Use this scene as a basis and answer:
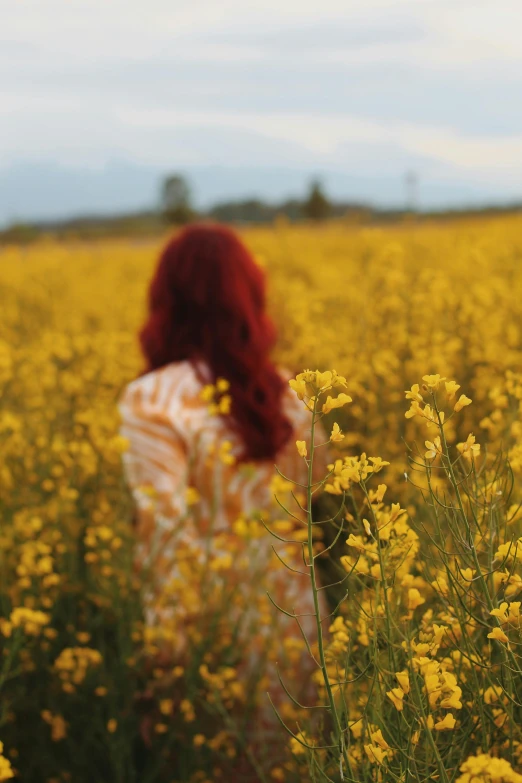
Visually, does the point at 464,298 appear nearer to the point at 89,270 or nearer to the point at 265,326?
the point at 265,326

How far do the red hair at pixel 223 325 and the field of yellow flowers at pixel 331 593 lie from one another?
320 millimetres

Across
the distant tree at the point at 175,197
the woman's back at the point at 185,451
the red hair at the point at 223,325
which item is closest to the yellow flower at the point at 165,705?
the woman's back at the point at 185,451

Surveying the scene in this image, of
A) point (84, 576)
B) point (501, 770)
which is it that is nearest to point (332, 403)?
point (501, 770)

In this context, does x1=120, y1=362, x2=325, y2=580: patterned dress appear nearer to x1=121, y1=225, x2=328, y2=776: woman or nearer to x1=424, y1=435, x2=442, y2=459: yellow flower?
x1=121, y1=225, x2=328, y2=776: woman

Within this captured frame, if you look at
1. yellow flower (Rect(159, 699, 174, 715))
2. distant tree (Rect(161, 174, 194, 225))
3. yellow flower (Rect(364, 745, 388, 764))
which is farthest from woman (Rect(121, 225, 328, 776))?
distant tree (Rect(161, 174, 194, 225))

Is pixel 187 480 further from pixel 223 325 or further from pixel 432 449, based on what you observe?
pixel 432 449

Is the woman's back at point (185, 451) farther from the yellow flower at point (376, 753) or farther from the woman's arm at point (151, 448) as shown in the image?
the yellow flower at point (376, 753)

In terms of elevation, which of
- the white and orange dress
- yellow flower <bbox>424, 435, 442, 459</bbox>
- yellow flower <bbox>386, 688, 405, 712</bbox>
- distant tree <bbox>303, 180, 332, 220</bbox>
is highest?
yellow flower <bbox>424, 435, 442, 459</bbox>

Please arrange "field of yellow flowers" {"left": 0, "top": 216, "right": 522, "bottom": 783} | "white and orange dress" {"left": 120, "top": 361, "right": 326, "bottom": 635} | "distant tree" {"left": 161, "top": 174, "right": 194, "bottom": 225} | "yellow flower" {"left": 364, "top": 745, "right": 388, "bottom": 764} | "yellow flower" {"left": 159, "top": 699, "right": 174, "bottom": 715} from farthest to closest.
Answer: "distant tree" {"left": 161, "top": 174, "right": 194, "bottom": 225}
"white and orange dress" {"left": 120, "top": 361, "right": 326, "bottom": 635}
"yellow flower" {"left": 159, "top": 699, "right": 174, "bottom": 715}
"field of yellow flowers" {"left": 0, "top": 216, "right": 522, "bottom": 783}
"yellow flower" {"left": 364, "top": 745, "right": 388, "bottom": 764}

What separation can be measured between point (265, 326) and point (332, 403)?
1.59 m

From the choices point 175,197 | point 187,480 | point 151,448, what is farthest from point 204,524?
point 175,197

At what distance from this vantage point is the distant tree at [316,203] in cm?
4081

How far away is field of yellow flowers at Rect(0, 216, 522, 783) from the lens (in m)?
1.14

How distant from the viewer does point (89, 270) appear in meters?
11.7
